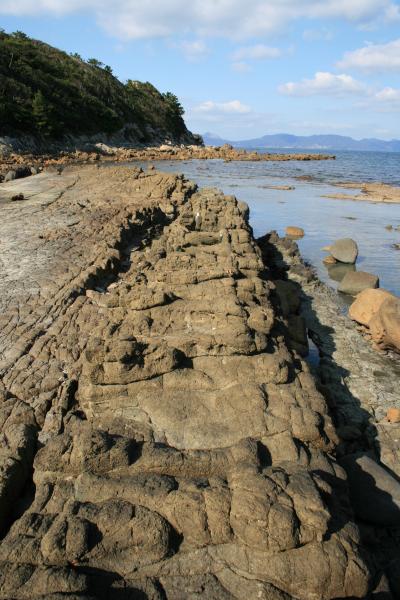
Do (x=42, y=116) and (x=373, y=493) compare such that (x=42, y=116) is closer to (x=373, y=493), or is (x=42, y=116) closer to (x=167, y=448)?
(x=167, y=448)

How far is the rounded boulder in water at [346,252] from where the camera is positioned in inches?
872

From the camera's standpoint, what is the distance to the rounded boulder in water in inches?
872

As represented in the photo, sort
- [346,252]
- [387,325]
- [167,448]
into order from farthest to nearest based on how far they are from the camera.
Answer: [346,252]
[387,325]
[167,448]

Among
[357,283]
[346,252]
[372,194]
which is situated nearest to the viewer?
[357,283]

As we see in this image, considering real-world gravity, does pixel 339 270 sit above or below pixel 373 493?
below

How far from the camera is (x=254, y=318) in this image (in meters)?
7.72

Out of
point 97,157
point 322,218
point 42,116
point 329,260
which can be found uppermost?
point 42,116

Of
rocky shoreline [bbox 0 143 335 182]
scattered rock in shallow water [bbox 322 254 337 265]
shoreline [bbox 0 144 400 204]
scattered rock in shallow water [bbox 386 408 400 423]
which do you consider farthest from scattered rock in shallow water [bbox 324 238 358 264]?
rocky shoreline [bbox 0 143 335 182]

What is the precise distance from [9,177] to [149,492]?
27.3 metres

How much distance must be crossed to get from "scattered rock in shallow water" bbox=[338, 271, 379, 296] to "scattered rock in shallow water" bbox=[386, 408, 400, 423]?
8.74 meters

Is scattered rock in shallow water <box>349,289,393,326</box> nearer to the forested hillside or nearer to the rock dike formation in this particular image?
the rock dike formation

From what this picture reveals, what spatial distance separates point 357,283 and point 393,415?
923cm

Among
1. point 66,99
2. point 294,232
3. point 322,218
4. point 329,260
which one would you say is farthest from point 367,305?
point 66,99

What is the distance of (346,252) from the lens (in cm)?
2227
